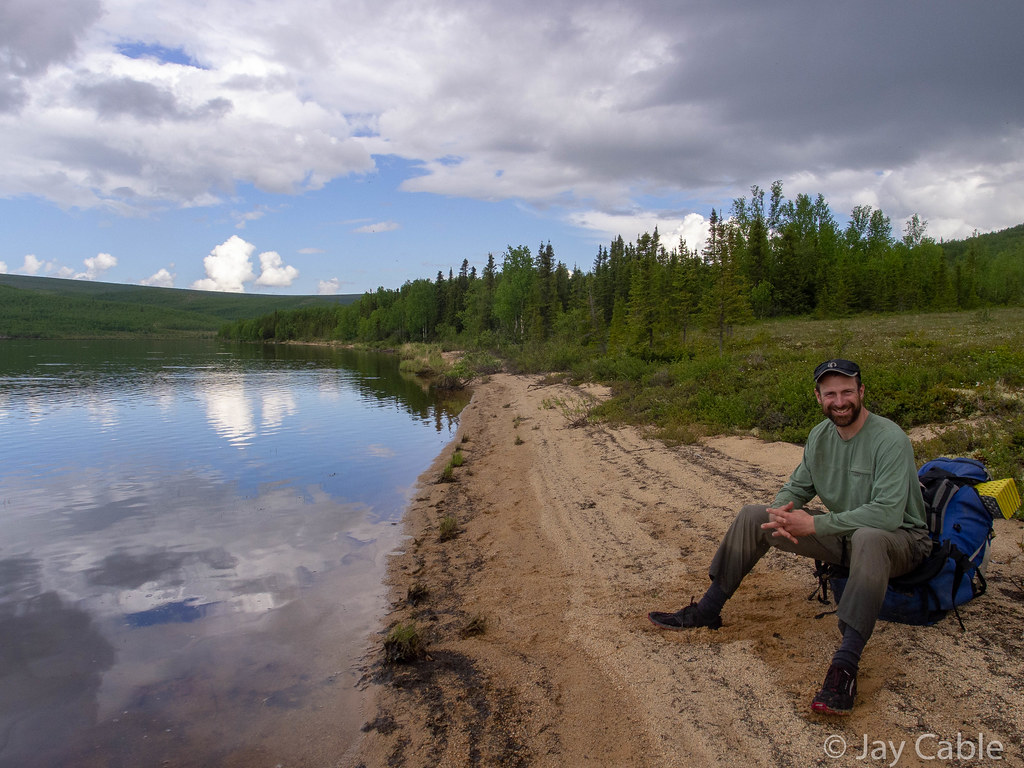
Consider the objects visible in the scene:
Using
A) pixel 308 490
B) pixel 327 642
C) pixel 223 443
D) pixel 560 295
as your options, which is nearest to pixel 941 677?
pixel 327 642

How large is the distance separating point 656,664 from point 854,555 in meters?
1.57

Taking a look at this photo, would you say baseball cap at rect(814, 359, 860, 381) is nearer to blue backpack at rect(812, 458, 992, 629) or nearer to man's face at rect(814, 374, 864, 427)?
man's face at rect(814, 374, 864, 427)

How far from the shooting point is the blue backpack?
12.4ft

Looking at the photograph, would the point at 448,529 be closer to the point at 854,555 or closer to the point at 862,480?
the point at 862,480

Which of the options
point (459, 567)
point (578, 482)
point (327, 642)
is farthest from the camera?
point (578, 482)

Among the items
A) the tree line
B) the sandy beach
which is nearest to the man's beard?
the sandy beach

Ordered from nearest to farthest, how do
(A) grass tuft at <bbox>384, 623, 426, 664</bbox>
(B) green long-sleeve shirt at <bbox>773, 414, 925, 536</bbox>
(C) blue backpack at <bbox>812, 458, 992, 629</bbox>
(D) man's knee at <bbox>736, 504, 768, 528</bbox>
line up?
(B) green long-sleeve shirt at <bbox>773, 414, 925, 536</bbox>
(C) blue backpack at <bbox>812, 458, 992, 629</bbox>
(D) man's knee at <bbox>736, 504, 768, 528</bbox>
(A) grass tuft at <bbox>384, 623, 426, 664</bbox>

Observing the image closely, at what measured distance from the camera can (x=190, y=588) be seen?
25.8 ft

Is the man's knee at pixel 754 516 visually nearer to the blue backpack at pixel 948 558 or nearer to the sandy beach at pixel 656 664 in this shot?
the blue backpack at pixel 948 558

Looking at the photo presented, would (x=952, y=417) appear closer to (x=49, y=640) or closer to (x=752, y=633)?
(x=752, y=633)

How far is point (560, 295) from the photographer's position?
238 feet

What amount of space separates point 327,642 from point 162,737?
1685mm

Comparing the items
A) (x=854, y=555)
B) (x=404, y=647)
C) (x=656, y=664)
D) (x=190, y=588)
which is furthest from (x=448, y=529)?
(x=854, y=555)

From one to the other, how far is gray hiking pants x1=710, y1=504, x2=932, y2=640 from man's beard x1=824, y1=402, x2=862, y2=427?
0.70 meters
